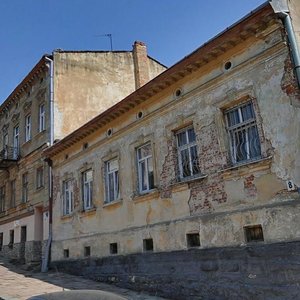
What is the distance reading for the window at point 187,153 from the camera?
1004cm

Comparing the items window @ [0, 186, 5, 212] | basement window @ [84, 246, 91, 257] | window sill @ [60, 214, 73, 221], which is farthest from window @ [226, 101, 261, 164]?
window @ [0, 186, 5, 212]

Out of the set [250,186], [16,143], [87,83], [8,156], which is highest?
[87,83]

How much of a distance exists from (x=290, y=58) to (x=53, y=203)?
12.7 m

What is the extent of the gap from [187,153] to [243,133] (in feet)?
6.41

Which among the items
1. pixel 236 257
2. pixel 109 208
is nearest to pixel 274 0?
pixel 236 257

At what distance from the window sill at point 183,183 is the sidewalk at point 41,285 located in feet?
10.1

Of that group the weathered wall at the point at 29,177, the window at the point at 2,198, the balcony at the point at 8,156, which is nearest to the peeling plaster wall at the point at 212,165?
the weathered wall at the point at 29,177

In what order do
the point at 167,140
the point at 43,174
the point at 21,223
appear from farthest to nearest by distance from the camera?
the point at 21,223
the point at 43,174
the point at 167,140

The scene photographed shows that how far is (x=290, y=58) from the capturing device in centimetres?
779

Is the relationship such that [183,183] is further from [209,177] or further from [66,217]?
[66,217]

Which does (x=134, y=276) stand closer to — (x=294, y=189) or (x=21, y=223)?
(x=294, y=189)

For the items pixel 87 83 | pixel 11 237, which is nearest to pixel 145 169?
pixel 87 83

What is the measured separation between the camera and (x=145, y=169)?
1177 centimetres

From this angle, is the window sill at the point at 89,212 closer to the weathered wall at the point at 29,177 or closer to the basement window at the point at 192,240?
the weathered wall at the point at 29,177
